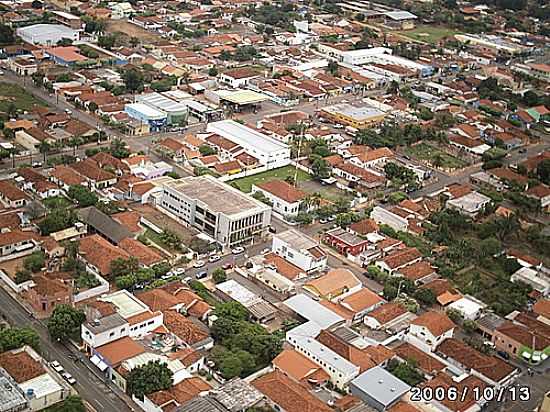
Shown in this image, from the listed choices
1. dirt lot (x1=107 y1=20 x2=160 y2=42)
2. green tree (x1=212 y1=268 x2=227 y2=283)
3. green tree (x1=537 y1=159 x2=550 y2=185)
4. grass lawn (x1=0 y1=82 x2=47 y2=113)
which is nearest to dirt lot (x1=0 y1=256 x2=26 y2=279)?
green tree (x1=212 y1=268 x2=227 y2=283)

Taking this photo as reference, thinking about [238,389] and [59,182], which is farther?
[59,182]

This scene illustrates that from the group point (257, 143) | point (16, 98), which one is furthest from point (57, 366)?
point (16, 98)

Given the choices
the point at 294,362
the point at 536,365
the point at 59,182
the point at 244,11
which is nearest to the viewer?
the point at 294,362

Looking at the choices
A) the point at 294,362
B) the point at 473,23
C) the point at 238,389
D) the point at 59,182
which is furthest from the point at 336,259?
the point at 473,23

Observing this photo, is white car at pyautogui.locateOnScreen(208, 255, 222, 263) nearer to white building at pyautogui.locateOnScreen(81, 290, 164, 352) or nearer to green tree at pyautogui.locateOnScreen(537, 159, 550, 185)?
white building at pyautogui.locateOnScreen(81, 290, 164, 352)

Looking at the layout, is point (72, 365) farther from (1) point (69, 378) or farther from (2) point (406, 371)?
(2) point (406, 371)

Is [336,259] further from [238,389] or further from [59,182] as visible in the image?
[59,182]

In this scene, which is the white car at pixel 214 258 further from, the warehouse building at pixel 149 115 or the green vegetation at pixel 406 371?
the warehouse building at pixel 149 115
